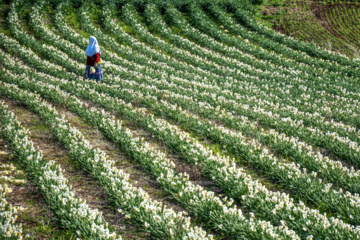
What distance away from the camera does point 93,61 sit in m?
12.6

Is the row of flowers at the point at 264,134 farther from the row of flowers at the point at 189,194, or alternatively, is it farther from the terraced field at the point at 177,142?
the row of flowers at the point at 189,194

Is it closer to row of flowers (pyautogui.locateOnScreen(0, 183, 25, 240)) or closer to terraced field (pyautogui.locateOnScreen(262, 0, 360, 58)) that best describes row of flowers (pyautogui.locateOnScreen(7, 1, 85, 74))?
row of flowers (pyautogui.locateOnScreen(0, 183, 25, 240))

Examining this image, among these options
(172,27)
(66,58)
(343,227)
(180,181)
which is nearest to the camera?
(343,227)

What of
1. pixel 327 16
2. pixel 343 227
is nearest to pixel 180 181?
pixel 343 227

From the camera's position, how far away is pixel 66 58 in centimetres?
1520

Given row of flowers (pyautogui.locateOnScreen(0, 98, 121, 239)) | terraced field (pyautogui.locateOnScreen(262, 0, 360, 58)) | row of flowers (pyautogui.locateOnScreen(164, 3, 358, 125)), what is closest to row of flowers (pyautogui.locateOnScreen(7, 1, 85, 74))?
row of flowers (pyautogui.locateOnScreen(0, 98, 121, 239))

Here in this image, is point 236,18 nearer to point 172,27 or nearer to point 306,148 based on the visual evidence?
point 172,27

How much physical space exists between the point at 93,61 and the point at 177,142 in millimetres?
7094

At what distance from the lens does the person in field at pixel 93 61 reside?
40.4 ft

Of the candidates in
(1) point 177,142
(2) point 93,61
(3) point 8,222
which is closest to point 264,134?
(1) point 177,142

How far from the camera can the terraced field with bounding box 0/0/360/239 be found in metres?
4.87

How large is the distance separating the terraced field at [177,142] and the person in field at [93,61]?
0.63 meters

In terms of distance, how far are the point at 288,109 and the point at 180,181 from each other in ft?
18.1

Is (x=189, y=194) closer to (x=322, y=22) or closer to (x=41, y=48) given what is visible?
(x=41, y=48)
